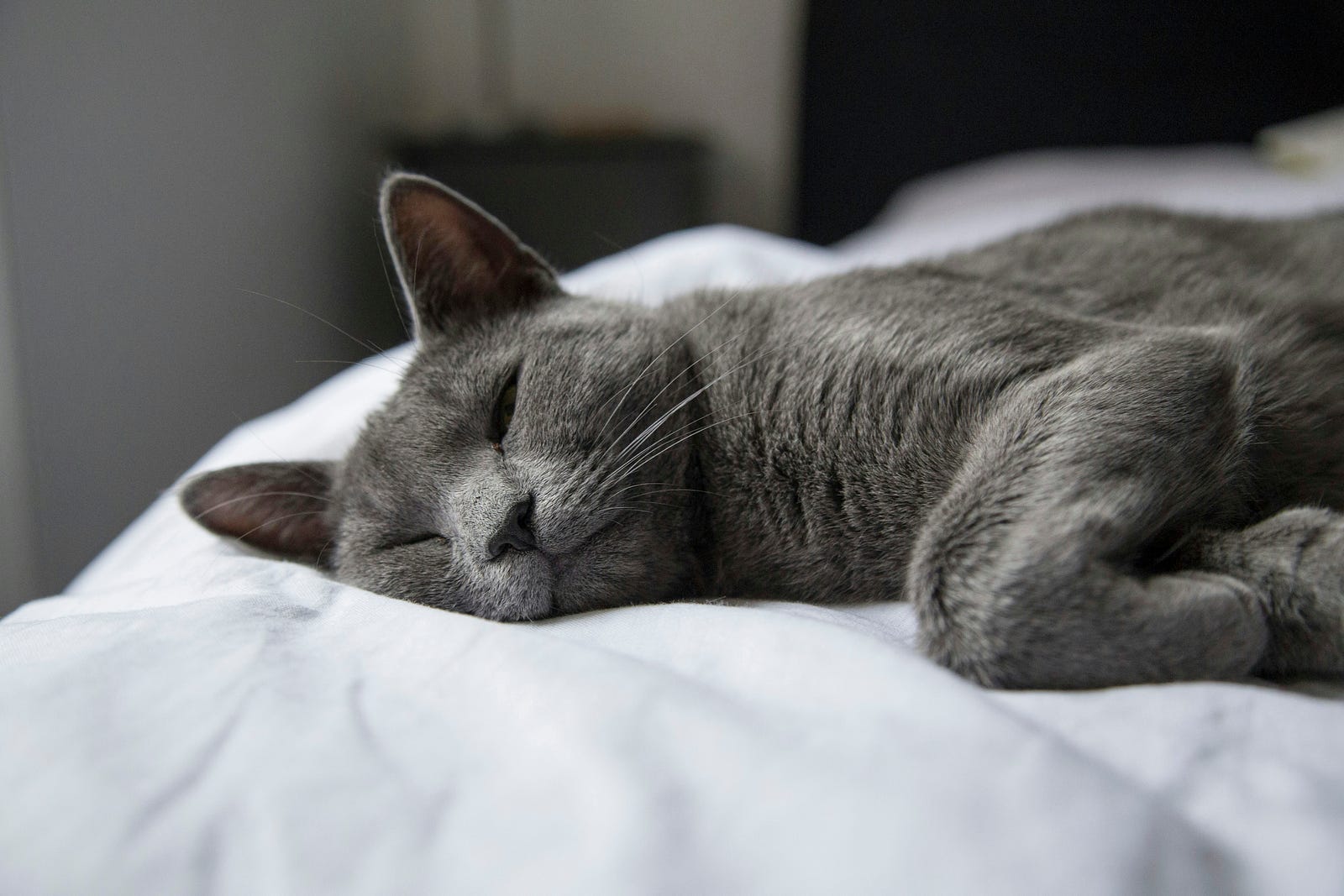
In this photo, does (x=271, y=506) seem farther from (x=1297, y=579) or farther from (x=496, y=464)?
(x=1297, y=579)

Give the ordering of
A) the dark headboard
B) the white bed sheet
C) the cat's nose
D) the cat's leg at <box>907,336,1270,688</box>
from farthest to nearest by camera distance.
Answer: the dark headboard < the cat's nose < the cat's leg at <box>907,336,1270,688</box> < the white bed sheet

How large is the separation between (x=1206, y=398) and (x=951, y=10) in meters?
2.78

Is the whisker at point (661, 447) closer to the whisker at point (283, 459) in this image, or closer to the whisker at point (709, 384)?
the whisker at point (709, 384)

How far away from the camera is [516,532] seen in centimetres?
83

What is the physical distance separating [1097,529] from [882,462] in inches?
9.0

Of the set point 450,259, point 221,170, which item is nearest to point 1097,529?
point 450,259

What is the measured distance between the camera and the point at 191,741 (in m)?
0.59

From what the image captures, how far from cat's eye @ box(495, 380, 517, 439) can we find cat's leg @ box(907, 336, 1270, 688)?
0.44 meters

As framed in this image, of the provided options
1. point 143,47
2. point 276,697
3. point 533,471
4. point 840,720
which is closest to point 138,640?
point 276,697

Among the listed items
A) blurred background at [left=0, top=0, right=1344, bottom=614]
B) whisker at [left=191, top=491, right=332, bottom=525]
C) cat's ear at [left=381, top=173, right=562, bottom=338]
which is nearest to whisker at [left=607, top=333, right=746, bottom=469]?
cat's ear at [left=381, top=173, right=562, bottom=338]

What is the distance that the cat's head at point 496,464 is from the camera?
0.85 meters

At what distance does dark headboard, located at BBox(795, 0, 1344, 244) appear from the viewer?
2.81 meters

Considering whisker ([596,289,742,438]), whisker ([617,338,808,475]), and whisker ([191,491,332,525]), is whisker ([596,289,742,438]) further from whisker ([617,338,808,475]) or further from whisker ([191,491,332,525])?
whisker ([191,491,332,525])

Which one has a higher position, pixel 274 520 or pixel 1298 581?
pixel 1298 581
